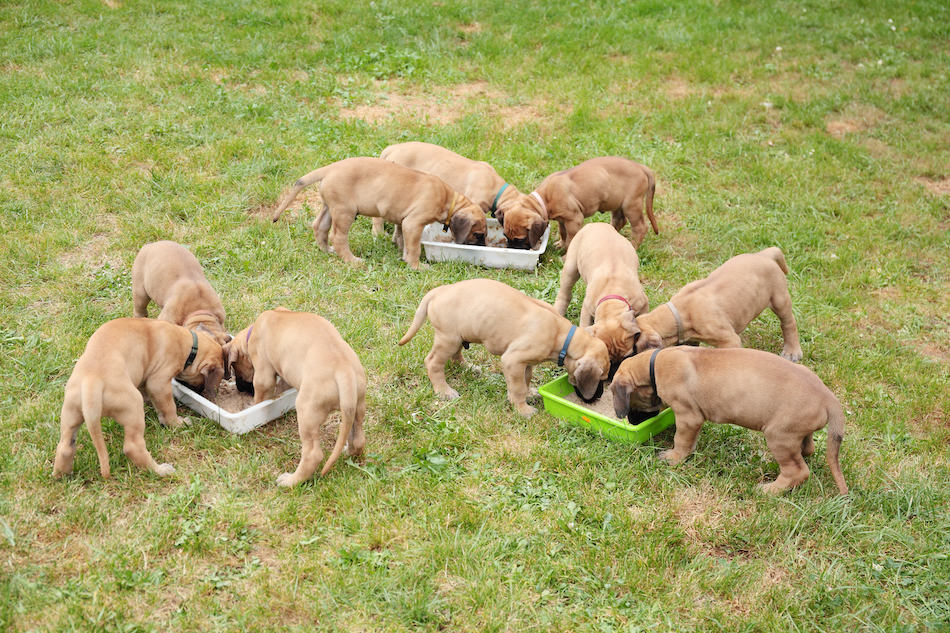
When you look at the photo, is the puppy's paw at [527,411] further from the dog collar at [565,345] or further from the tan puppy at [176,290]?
the tan puppy at [176,290]

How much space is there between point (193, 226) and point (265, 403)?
136 inches

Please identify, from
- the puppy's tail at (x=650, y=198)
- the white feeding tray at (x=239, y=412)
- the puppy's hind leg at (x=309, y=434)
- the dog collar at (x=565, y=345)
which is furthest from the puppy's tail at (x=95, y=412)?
the puppy's tail at (x=650, y=198)

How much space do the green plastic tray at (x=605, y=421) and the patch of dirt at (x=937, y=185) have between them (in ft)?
20.3

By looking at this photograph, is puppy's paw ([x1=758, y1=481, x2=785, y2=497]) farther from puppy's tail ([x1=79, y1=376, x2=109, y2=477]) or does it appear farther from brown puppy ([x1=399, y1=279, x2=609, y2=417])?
puppy's tail ([x1=79, y1=376, x2=109, y2=477])

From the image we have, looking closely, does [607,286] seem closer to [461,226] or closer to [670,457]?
[670,457]

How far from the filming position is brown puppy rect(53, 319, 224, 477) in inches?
198

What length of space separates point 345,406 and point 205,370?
133 cm

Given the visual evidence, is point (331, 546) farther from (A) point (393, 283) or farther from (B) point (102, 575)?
(A) point (393, 283)

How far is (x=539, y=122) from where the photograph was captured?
439 inches

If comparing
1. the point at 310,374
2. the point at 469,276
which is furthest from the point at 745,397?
the point at 469,276

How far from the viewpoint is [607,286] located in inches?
266

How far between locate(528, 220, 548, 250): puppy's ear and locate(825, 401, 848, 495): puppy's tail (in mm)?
3428

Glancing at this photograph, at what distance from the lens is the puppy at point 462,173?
8.49m

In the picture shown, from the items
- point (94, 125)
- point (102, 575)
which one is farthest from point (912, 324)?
point (94, 125)
